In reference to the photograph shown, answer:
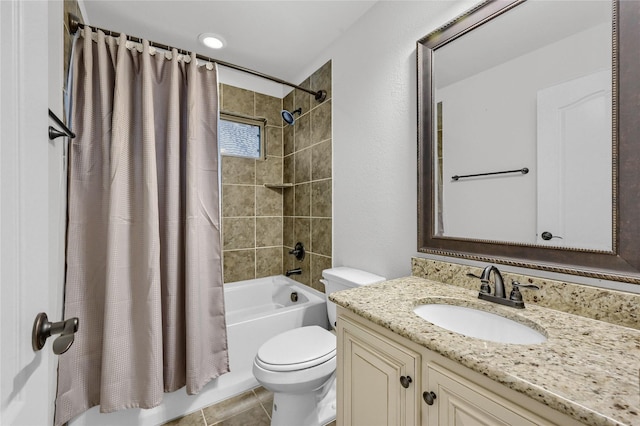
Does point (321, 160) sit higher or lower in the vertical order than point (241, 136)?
lower

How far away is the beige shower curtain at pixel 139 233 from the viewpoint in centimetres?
127

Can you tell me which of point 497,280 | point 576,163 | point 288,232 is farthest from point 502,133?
point 288,232

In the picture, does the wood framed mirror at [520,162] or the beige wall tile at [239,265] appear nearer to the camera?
the wood framed mirror at [520,162]

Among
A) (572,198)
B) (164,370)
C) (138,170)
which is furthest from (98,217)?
(572,198)

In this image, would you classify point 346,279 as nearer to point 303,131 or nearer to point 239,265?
point 239,265

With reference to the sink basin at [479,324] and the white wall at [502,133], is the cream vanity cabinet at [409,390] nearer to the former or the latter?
the sink basin at [479,324]

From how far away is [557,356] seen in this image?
59 cm

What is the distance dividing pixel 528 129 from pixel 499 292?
2.01 ft

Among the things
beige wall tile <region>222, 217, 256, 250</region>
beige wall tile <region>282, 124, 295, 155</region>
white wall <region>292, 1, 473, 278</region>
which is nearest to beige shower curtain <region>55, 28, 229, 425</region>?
beige wall tile <region>222, 217, 256, 250</region>

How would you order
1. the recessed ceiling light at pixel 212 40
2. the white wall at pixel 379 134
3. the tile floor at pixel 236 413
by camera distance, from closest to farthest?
the white wall at pixel 379 134 < the tile floor at pixel 236 413 < the recessed ceiling light at pixel 212 40

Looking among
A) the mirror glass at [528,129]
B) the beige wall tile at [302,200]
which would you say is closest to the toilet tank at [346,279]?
the mirror glass at [528,129]

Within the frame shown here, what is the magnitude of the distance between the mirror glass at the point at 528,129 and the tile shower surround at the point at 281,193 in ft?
3.17

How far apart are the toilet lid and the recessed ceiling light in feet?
6.85

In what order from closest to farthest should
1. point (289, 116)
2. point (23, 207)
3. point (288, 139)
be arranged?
point (23, 207), point (289, 116), point (288, 139)
